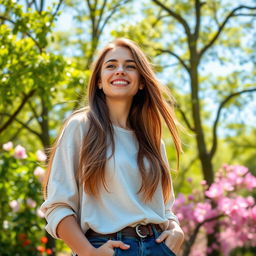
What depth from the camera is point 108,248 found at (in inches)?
94.3

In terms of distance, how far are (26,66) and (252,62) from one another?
6.03m

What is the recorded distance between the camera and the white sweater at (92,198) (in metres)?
2.50

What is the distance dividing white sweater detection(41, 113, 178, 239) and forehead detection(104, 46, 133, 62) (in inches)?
16.8

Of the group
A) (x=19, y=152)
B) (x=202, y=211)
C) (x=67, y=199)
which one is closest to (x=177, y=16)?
(x=202, y=211)

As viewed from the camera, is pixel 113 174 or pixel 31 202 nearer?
pixel 113 174

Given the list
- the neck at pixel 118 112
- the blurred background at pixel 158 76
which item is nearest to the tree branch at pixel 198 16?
the blurred background at pixel 158 76

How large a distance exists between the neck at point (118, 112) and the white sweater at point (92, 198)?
0.81 ft

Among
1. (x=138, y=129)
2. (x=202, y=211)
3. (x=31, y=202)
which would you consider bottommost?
(x=202, y=211)

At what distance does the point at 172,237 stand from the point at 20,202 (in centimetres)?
510

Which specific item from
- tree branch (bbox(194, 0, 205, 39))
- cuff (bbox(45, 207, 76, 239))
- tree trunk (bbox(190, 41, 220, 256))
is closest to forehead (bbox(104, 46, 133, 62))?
cuff (bbox(45, 207, 76, 239))

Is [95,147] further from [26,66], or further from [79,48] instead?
[79,48]

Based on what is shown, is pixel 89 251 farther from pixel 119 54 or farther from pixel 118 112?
pixel 119 54

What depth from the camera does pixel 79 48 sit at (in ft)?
37.4

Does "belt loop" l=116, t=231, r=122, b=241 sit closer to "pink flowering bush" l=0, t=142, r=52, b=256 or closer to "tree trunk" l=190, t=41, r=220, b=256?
"pink flowering bush" l=0, t=142, r=52, b=256
